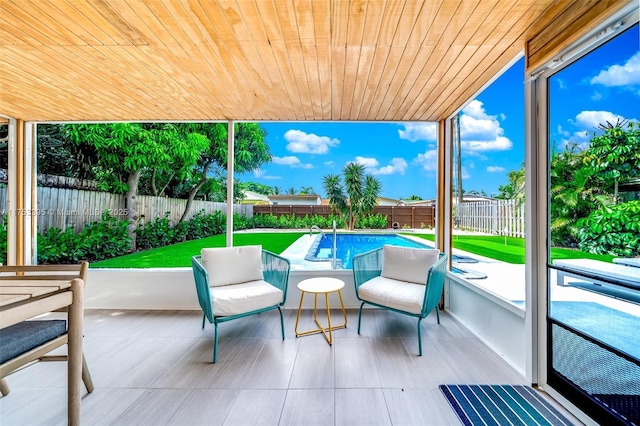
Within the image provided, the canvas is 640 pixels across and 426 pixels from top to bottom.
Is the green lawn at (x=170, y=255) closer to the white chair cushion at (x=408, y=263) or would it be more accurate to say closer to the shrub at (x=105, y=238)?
the shrub at (x=105, y=238)

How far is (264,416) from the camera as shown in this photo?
1.56m

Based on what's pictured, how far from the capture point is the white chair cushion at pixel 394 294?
239 centimetres

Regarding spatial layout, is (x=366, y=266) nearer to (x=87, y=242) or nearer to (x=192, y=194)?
(x=192, y=194)

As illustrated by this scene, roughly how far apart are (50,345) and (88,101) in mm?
2584

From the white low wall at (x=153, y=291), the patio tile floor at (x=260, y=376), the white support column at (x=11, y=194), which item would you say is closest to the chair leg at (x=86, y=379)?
the patio tile floor at (x=260, y=376)

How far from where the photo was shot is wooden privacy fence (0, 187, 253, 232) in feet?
11.2

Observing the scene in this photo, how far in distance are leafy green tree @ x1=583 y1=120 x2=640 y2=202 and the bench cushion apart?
3162 mm

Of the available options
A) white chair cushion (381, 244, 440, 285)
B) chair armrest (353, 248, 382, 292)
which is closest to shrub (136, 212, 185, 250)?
chair armrest (353, 248, 382, 292)

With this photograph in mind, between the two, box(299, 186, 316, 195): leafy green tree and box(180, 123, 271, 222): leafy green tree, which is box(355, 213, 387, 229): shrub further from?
box(180, 123, 271, 222): leafy green tree

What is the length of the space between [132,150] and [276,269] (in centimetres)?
264

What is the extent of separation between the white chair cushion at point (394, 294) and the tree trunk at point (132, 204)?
329 centimetres

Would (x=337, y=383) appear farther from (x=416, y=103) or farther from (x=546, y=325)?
(x=416, y=103)

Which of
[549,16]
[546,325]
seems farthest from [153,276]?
[549,16]

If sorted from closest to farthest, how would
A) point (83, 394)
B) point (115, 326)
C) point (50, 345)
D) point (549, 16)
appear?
point (50, 345), point (549, 16), point (83, 394), point (115, 326)
